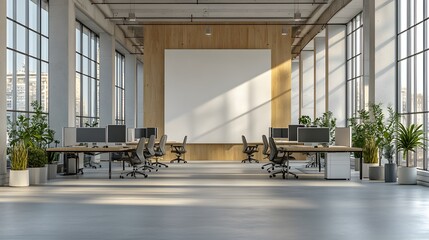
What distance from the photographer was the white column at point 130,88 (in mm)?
31344

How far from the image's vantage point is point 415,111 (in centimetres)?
1445

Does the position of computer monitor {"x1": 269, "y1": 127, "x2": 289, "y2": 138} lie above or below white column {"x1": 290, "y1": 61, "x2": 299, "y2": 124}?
below

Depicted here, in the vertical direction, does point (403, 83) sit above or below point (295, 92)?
below

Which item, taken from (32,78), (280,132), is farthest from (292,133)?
(32,78)

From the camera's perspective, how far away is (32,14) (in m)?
16.8

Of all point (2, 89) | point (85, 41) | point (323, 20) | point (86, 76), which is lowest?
point (2, 89)

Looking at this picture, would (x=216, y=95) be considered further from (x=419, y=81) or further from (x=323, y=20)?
(x=419, y=81)

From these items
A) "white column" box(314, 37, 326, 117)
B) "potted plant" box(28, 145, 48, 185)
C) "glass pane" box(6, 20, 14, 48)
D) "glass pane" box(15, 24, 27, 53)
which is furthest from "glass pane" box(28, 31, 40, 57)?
"white column" box(314, 37, 326, 117)

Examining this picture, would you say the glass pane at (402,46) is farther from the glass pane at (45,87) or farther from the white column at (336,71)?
the glass pane at (45,87)

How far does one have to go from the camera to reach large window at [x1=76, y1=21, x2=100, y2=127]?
21828mm

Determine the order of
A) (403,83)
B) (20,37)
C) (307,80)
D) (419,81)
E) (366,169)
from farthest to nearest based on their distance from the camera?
(307,80)
(20,37)
(403,83)
(366,169)
(419,81)

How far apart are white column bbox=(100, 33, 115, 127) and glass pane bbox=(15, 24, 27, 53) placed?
27.6ft

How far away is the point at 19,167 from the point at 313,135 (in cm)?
595

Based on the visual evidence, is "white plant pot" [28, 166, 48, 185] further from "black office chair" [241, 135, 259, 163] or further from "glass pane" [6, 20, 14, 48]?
"black office chair" [241, 135, 259, 163]
